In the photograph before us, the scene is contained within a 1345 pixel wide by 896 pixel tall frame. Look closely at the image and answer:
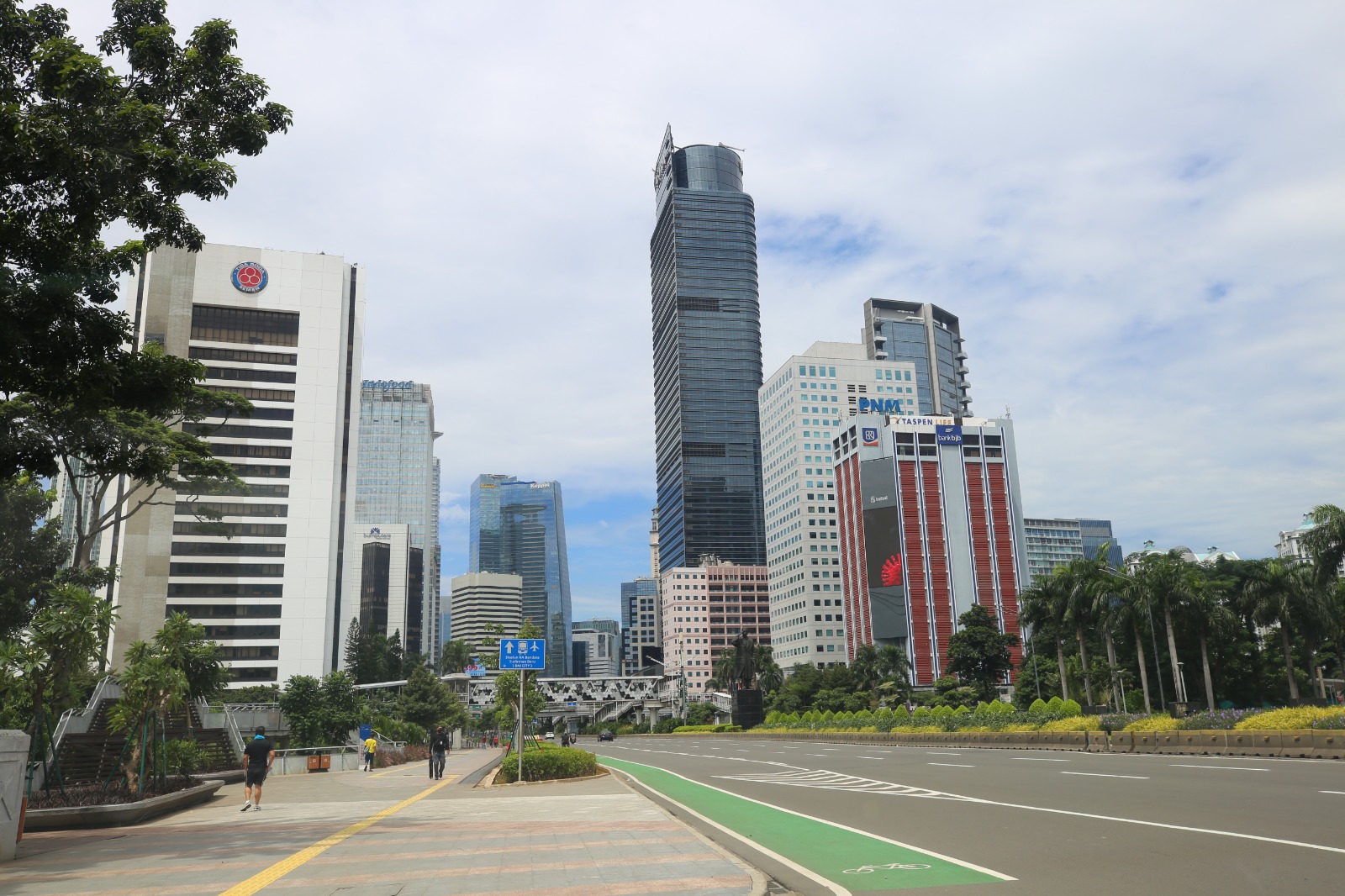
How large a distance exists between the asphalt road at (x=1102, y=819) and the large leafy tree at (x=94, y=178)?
1185 cm

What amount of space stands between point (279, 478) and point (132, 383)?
100m

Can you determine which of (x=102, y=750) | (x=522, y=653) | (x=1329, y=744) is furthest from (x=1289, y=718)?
(x=102, y=750)

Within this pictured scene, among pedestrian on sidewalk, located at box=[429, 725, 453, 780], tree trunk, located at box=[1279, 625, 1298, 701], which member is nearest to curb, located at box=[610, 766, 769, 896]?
pedestrian on sidewalk, located at box=[429, 725, 453, 780]

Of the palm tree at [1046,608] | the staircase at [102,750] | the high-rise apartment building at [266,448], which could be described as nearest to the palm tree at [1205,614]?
the palm tree at [1046,608]

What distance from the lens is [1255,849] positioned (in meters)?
10.1

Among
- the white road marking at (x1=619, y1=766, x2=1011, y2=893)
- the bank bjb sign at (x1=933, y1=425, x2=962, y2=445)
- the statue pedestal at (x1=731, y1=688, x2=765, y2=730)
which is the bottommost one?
the statue pedestal at (x1=731, y1=688, x2=765, y2=730)

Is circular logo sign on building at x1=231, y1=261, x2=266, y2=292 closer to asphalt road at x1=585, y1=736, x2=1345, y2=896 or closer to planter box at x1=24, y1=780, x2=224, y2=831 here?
asphalt road at x1=585, y1=736, x2=1345, y2=896

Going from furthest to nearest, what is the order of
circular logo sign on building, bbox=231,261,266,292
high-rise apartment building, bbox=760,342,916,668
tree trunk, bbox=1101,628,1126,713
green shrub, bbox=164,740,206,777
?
high-rise apartment building, bbox=760,342,916,668 < circular logo sign on building, bbox=231,261,266,292 < tree trunk, bbox=1101,628,1126,713 < green shrub, bbox=164,740,206,777

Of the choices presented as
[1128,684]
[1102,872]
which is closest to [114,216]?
[1102,872]

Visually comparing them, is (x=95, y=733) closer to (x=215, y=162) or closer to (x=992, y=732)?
(x=215, y=162)

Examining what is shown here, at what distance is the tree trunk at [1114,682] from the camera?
59.6 metres

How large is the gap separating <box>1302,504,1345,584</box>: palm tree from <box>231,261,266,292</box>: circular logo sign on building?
10315 centimetres

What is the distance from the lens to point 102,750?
96.0 feet

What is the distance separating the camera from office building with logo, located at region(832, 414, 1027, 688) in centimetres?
13925
